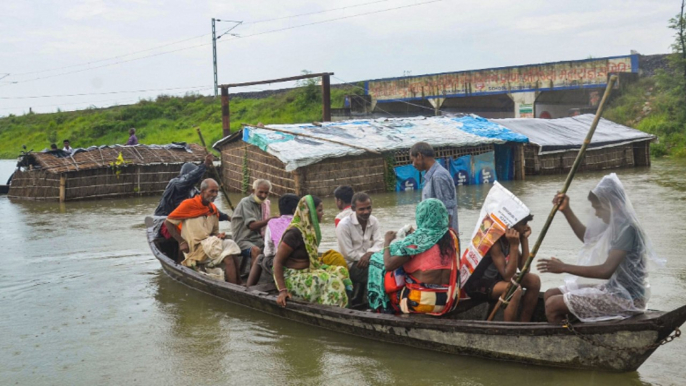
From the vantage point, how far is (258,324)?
6543 millimetres

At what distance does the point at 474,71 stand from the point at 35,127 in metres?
32.1

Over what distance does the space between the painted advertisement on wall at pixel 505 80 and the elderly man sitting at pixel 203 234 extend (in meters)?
21.9

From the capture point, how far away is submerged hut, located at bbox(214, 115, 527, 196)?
1606 centimetres

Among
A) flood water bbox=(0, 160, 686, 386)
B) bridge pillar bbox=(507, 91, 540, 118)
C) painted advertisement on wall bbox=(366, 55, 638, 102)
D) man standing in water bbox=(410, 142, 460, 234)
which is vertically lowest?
flood water bbox=(0, 160, 686, 386)

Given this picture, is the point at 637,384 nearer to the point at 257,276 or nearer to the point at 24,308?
the point at 257,276

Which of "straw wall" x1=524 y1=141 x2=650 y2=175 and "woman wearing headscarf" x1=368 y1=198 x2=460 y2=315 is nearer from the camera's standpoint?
"woman wearing headscarf" x1=368 y1=198 x2=460 y2=315

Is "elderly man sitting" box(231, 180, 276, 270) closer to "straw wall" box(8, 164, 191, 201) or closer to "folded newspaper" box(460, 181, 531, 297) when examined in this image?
"folded newspaper" box(460, 181, 531, 297)

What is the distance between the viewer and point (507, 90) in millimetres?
28203

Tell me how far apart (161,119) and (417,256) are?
126ft

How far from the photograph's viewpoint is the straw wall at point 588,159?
20.2 m

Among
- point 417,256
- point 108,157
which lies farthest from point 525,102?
point 417,256

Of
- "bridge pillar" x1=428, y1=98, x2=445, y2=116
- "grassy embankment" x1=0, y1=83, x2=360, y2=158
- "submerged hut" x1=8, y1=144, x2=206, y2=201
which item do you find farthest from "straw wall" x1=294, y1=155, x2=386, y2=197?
"grassy embankment" x1=0, y1=83, x2=360, y2=158

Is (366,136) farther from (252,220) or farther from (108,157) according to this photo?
(252,220)

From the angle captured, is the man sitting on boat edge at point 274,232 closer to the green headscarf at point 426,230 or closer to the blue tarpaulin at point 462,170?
the green headscarf at point 426,230
